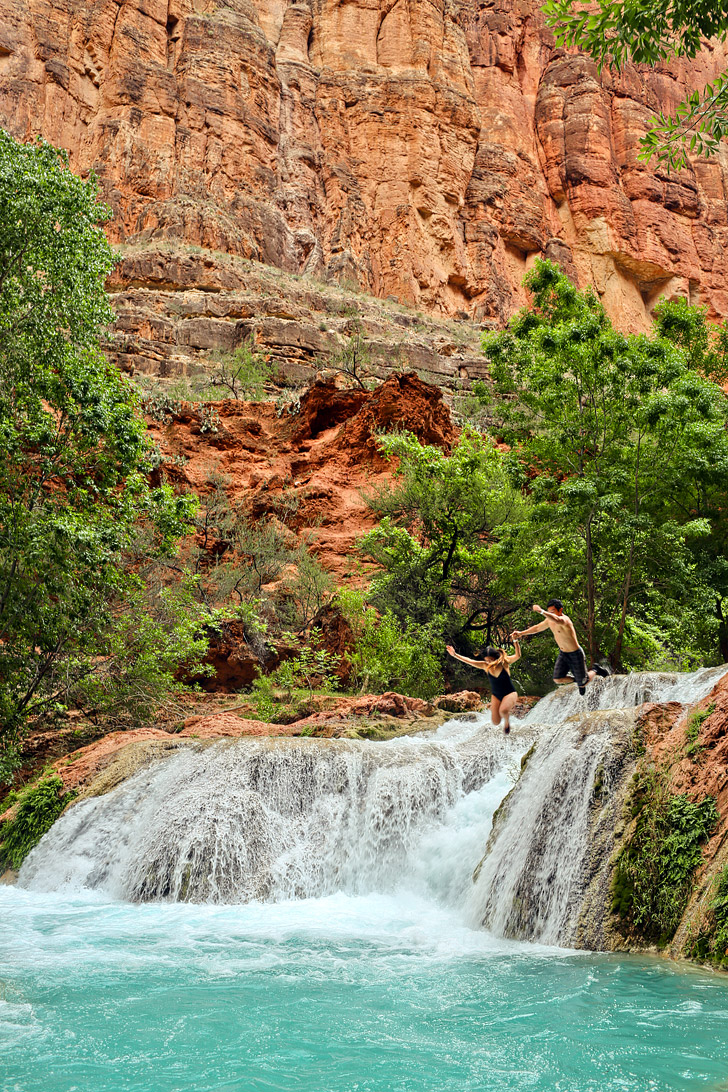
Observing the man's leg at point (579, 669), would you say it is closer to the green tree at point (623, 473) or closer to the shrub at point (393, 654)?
the green tree at point (623, 473)

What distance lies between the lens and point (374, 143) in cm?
6381

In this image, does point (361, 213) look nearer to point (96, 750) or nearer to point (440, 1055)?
point (96, 750)

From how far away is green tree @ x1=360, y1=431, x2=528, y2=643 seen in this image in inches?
928

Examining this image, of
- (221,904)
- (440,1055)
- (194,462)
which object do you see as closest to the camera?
(440,1055)

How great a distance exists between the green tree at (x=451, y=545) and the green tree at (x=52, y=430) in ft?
32.6

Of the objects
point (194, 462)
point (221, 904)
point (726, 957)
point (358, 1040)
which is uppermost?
point (194, 462)

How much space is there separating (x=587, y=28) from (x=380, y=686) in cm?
1667

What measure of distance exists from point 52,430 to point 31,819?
7156 mm

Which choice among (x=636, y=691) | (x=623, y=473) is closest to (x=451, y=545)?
(x=623, y=473)

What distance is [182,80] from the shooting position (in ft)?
188

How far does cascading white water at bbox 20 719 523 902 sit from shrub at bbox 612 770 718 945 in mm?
3168

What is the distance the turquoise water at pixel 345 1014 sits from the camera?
18.6 ft

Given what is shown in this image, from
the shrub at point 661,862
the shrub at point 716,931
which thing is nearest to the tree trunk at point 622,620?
the shrub at point 661,862

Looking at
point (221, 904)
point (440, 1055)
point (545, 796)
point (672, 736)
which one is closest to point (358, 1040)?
point (440, 1055)
